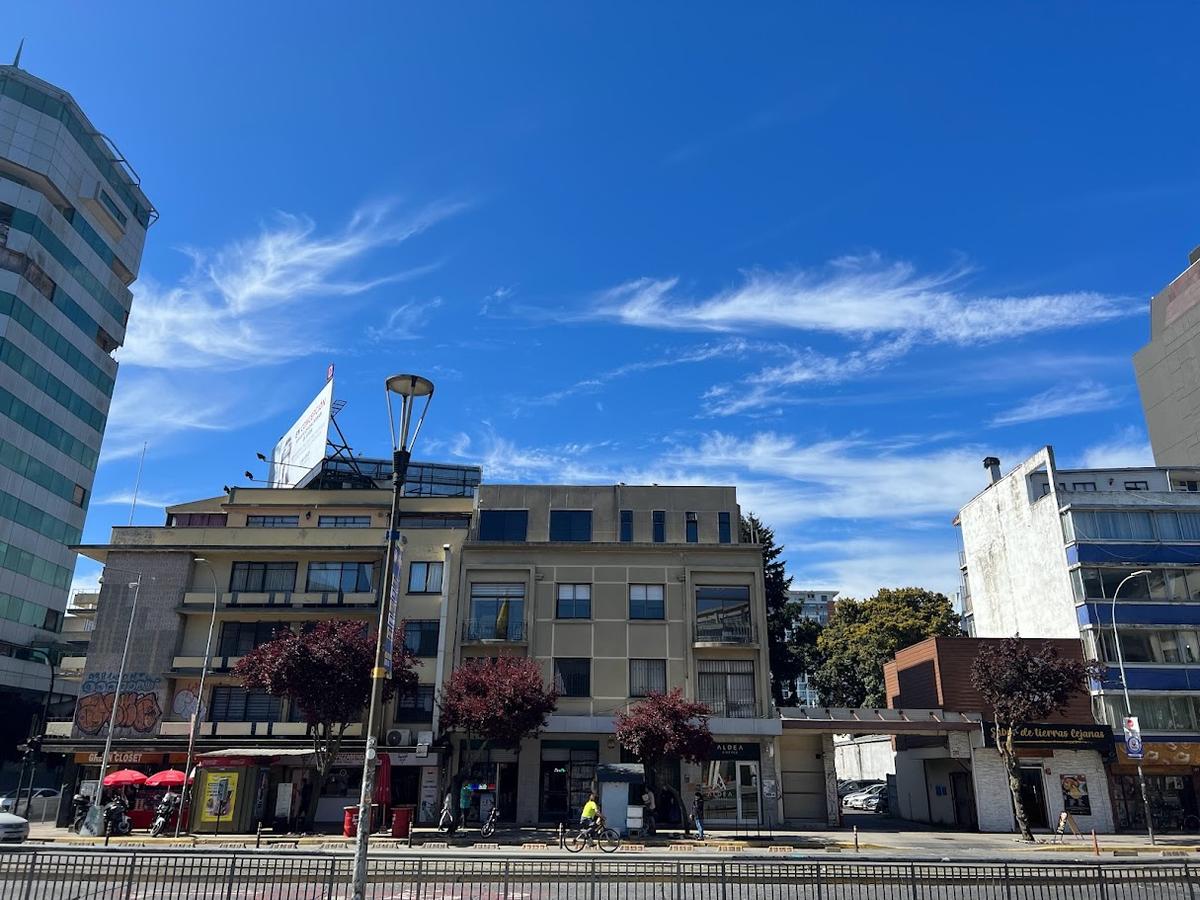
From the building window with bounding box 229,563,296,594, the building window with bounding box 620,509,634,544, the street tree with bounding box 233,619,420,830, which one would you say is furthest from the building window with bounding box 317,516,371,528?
the building window with bounding box 620,509,634,544

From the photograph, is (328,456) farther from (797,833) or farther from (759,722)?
(797,833)

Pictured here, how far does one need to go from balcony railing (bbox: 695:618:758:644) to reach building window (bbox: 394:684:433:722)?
41.9 feet

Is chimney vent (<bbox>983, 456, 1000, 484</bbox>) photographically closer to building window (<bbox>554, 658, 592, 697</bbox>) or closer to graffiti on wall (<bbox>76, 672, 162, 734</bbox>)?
building window (<bbox>554, 658, 592, 697</bbox>)

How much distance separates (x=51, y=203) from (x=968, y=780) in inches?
3092

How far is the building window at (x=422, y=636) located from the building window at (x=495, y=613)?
5.00ft

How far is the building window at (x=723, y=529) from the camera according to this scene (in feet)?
137

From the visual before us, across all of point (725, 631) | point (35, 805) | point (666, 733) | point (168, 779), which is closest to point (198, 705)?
point (168, 779)

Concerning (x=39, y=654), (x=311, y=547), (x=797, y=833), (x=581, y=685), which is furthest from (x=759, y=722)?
(x=39, y=654)

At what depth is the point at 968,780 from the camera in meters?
39.0

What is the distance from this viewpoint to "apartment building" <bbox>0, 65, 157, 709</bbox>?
6384 centimetres

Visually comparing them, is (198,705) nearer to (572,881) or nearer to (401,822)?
(401,822)

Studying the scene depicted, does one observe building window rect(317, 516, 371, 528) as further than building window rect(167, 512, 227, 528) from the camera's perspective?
No

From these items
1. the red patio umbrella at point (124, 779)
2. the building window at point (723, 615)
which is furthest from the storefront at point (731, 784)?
the red patio umbrella at point (124, 779)

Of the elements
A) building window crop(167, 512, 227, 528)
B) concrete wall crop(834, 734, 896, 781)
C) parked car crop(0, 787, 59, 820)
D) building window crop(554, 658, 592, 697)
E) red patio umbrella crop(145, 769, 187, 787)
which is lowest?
parked car crop(0, 787, 59, 820)
